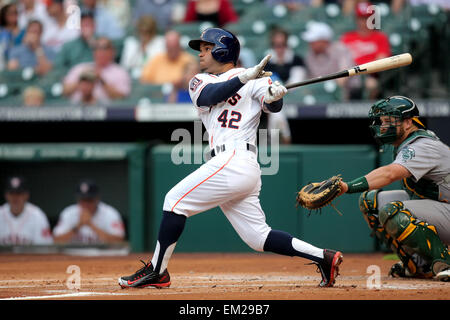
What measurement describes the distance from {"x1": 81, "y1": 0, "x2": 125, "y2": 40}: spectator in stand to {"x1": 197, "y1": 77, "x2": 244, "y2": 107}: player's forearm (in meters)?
5.75

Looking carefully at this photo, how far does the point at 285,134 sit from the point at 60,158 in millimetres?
2415

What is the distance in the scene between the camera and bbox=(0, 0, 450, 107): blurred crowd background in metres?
8.02

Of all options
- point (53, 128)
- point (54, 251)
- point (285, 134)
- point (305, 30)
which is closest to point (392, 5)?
point (305, 30)

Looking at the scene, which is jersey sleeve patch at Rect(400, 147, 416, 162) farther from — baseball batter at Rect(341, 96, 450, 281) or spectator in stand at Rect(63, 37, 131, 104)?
spectator in stand at Rect(63, 37, 131, 104)

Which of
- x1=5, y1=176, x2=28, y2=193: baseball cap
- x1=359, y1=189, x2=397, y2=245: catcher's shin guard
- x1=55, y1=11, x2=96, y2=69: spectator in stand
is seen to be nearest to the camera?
x1=359, y1=189, x2=397, y2=245: catcher's shin guard

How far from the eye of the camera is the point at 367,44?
8.30 metres

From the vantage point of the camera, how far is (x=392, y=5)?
8.89 m

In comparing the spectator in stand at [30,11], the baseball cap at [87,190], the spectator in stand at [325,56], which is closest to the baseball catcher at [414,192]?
the spectator in stand at [325,56]

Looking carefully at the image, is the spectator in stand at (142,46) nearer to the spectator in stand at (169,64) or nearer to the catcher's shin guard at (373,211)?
the spectator in stand at (169,64)

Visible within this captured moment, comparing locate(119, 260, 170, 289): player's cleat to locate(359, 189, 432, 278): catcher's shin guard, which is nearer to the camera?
locate(119, 260, 170, 289): player's cleat

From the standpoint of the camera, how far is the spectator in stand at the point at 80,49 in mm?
9305

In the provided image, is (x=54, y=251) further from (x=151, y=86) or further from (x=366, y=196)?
(x=366, y=196)

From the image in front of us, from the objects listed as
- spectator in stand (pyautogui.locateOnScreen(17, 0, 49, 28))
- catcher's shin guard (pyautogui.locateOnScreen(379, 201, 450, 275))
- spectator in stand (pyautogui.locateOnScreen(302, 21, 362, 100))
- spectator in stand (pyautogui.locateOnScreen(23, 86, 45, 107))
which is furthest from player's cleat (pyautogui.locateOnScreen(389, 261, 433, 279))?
spectator in stand (pyautogui.locateOnScreen(17, 0, 49, 28))
